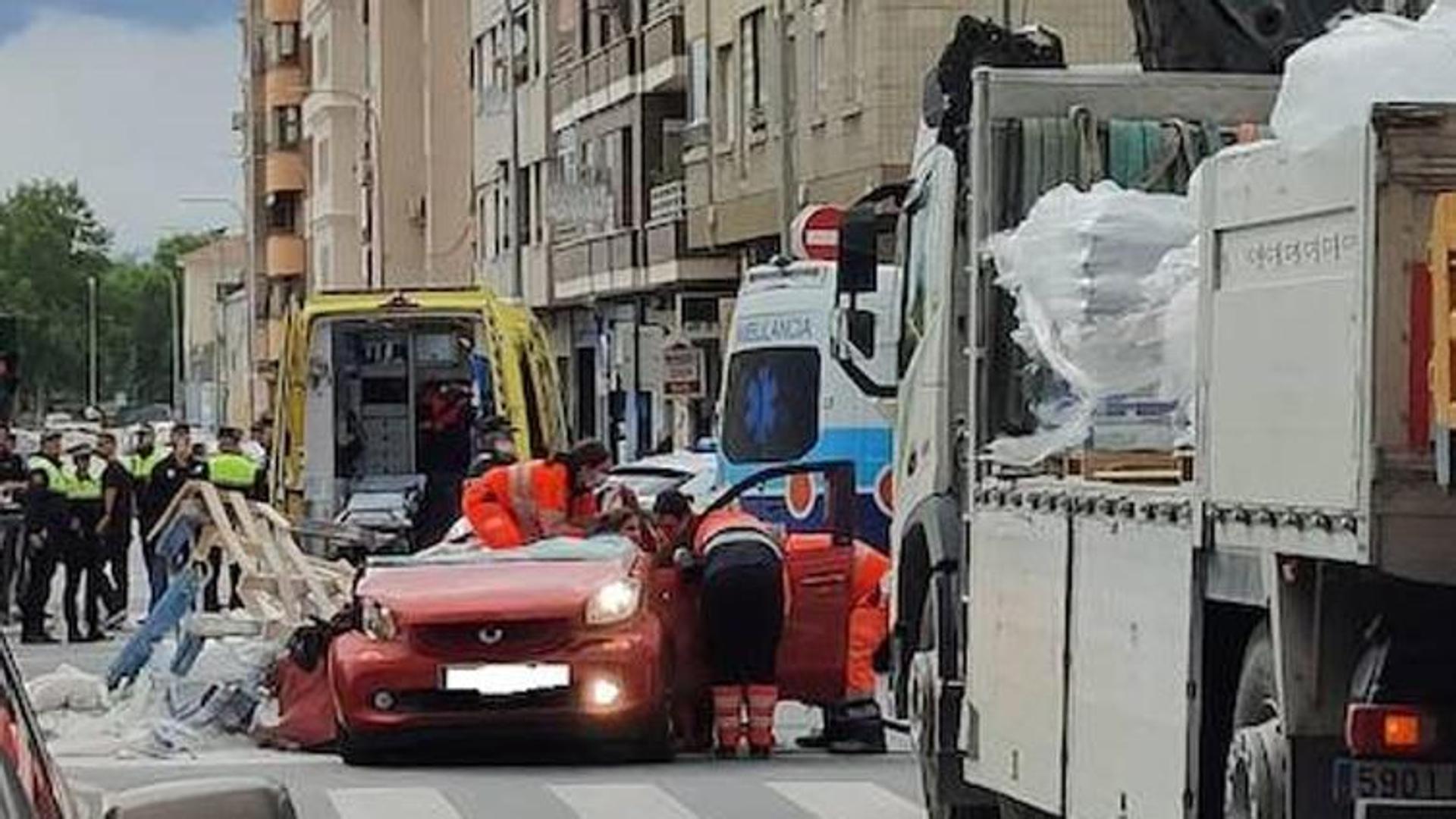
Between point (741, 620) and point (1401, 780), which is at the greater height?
point (1401, 780)

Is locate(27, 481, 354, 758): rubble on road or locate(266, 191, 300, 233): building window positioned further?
locate(266, 191, 300, 233): building window

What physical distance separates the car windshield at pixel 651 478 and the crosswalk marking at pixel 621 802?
11.2 meters

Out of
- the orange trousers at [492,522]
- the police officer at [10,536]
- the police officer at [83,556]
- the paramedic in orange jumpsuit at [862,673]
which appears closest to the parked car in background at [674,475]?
the police officer at [83,556]

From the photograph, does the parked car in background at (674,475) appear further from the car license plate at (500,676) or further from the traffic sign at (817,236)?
the car license plate at (500,676)

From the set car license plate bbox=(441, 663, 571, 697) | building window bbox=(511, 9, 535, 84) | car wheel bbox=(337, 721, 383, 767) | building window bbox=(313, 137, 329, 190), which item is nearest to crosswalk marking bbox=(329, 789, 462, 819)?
car license plate bbox=(441, 663, 571, 697)

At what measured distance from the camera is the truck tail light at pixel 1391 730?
892 centimetres

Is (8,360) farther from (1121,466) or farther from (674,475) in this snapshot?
(1121,466)

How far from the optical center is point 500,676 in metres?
17.6

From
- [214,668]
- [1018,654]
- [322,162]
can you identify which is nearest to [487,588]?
[214,668]

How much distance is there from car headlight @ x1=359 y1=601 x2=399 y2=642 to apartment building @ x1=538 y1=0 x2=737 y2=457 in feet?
104

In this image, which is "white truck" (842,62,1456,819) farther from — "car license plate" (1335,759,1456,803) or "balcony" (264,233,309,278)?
"balcony" (264,233,309,278)

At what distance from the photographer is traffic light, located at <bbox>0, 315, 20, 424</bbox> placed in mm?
29750

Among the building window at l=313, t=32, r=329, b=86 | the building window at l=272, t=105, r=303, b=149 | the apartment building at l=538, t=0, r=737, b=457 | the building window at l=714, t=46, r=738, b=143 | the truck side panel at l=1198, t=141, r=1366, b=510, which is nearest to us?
the truck side panel at l=1198, t=141, r=1366, b=510

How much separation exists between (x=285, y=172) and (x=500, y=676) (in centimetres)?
9875
